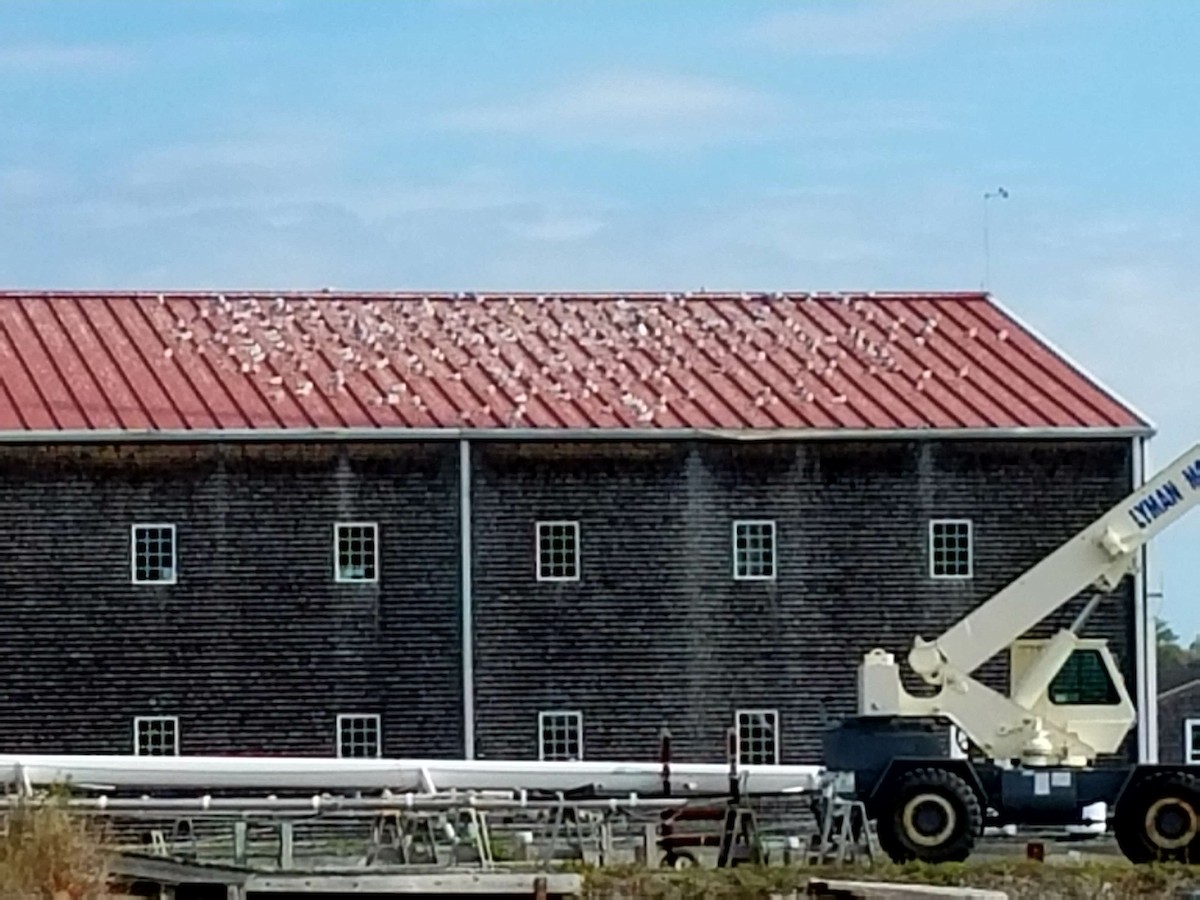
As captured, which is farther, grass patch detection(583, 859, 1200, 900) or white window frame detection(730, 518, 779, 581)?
white window frame detection(730, 518, 779, 581)

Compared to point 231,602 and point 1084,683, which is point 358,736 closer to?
point 231,602

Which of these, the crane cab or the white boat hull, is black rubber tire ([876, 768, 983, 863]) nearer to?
the crane cab

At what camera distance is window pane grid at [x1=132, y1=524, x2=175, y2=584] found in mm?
44875

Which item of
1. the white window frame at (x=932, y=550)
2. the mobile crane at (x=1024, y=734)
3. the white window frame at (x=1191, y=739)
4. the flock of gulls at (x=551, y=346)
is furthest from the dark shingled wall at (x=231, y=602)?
the white window frame at (x=1191, y=739)

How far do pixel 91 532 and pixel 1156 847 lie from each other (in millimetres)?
18068

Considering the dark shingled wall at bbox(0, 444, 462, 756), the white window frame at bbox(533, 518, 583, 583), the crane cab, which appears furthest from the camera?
the white window frame at bbox(533, 518, 583, 583)

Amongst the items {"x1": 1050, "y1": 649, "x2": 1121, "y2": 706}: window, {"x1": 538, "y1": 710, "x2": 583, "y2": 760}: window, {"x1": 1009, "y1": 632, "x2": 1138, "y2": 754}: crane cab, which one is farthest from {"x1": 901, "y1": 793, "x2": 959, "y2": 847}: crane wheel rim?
{"x1": 538, "y1": 710, "x2": 583, "y2": 760}: window

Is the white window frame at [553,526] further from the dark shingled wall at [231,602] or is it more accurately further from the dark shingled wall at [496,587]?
the dark shingled wall at [231,602]

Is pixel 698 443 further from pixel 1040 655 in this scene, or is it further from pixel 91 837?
pixel 91 837

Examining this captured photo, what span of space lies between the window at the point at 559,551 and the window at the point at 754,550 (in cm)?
238

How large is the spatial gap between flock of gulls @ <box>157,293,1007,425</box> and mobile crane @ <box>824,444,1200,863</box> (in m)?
11.3

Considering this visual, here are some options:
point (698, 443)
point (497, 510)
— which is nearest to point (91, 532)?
point (497, 510)

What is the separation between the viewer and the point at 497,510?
150ft

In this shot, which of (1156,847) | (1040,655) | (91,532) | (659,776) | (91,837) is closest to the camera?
(91,837)
